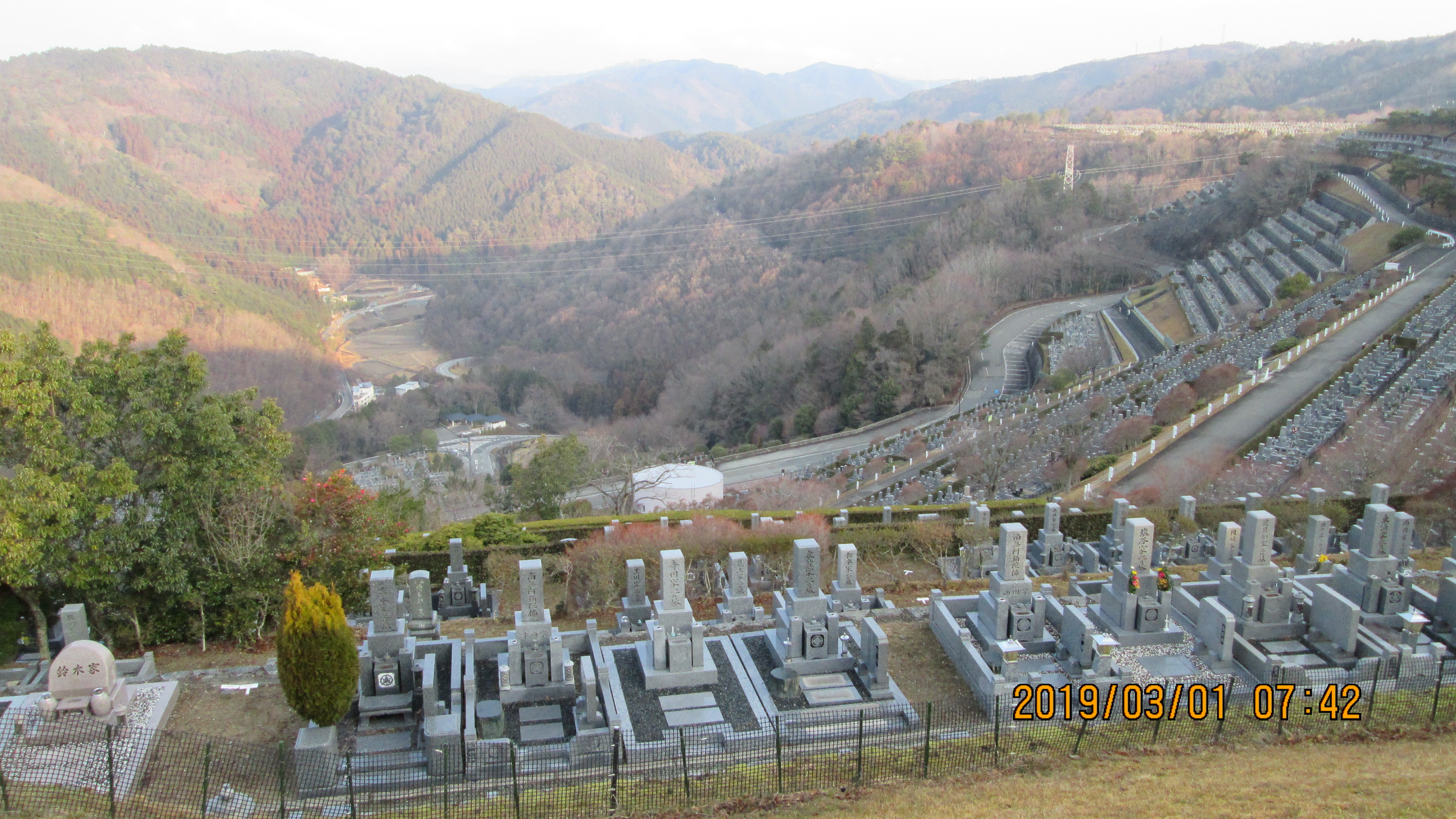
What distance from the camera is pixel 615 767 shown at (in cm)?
938

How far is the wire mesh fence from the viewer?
370 inches

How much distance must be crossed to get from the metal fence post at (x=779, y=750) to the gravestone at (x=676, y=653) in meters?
1.74

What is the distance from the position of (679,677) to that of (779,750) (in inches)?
130

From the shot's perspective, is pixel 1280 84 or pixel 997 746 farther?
pixel 1280 84

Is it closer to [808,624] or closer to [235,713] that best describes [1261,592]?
[808,624]

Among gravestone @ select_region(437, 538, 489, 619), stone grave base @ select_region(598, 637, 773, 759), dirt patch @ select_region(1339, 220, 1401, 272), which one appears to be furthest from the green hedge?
dirt patch @ select_region(1339, 220, 1401, 272)

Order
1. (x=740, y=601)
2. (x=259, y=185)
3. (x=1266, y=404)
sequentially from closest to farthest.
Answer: (x=740, y=601), (x=1266, y=404), (x=259, y=185)

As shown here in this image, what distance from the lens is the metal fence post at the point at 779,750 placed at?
30.9 feet

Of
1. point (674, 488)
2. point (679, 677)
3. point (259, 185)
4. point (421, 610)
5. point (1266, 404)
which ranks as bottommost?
point (674, 488)

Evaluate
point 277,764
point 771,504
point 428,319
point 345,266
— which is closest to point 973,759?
point 277,764

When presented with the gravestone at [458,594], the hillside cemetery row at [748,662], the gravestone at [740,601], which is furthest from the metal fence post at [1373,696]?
the gravestone at [458,594]

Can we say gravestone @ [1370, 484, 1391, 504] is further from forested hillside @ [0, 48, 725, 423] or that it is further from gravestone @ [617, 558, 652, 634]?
forested hillside @ [0, 48, 725, 423]
